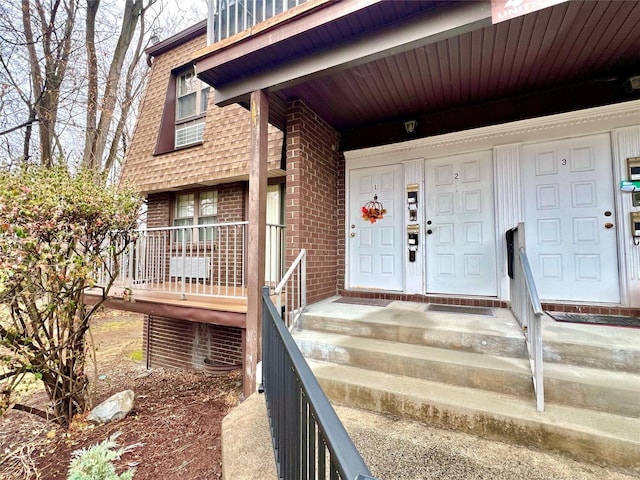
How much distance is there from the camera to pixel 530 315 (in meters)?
2.26

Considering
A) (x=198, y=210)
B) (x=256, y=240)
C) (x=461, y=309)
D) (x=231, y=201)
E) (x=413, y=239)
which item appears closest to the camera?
(x=256, y=240)

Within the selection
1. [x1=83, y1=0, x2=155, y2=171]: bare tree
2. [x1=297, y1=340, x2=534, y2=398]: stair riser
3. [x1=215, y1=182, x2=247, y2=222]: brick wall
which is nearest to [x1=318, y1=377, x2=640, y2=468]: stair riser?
[x1=297, y1=340, x2=534, y2=398]: stair riser

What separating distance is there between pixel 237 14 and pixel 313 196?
2.16m

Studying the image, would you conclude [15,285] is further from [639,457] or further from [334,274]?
[639,457]

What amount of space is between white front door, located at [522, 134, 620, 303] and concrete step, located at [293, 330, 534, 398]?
1651 mm

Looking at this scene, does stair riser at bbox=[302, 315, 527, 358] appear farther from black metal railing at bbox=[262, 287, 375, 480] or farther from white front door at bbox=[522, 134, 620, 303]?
white front door at bbox=[522, 134, 620, 303]

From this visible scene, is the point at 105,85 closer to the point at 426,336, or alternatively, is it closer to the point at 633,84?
the point at 426,336

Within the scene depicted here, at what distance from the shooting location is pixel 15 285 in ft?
9.72

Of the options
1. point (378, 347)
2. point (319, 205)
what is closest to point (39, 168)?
point (319, 205)

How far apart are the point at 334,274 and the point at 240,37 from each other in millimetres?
3158

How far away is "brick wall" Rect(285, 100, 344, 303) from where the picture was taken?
368 centimetres

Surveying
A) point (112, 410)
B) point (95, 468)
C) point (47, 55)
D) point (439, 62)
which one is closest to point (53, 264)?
point (112, 410)

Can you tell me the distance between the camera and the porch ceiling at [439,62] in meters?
2.36

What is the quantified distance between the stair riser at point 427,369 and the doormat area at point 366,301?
1.12 m
